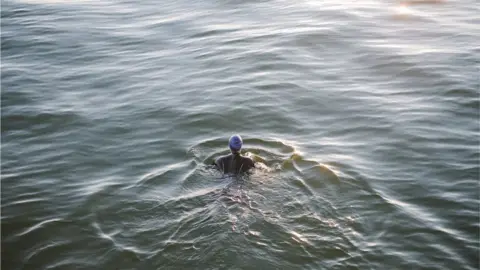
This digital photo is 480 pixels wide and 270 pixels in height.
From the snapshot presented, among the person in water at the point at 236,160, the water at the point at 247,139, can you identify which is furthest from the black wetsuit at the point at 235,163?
the water at the point at 247,139

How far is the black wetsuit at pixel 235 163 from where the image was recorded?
36.6 feet

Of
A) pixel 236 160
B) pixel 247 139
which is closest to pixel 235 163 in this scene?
pixel 236 160

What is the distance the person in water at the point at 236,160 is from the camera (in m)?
11.1

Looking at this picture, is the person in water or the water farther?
the person in water

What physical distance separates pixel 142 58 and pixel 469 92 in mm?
10899

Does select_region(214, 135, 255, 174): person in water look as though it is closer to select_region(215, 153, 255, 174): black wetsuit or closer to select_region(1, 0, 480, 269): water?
select_region(215, 153, 255, 174): black wetsuit

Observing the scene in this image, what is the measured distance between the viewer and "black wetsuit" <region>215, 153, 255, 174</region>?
1116 cm

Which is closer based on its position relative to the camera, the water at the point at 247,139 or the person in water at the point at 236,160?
the water at the point at 247,139

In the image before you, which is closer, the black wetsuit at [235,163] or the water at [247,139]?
the water at [247,139]

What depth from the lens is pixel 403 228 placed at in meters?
9.81

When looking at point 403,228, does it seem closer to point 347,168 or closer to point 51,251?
point 347,168

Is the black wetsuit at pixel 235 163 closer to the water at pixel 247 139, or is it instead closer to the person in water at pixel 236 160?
the person in water at pixel 236 160

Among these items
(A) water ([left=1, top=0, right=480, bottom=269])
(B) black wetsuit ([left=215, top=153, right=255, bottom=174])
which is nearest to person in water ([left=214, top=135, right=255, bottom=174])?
(B) black wetsuit ([left=215, top=153, right=255, bottom=174])

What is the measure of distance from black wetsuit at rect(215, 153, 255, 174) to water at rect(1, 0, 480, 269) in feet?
0.82
